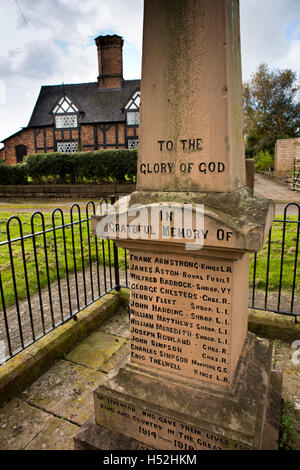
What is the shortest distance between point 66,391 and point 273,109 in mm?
34234

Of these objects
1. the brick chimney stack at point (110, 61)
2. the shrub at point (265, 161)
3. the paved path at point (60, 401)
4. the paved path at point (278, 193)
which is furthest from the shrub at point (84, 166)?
the shrub at point (265, 161)

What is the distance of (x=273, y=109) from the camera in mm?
30953

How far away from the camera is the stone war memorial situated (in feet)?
5.85

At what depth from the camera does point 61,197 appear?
16.2 m

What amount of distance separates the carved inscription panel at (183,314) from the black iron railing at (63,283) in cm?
89

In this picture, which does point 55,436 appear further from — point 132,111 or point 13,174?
point 132,111

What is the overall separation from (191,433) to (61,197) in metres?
15.5

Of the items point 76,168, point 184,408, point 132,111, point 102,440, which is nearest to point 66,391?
point 102,440

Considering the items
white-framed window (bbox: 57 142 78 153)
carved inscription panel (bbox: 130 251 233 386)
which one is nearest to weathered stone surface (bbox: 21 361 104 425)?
carved inscription panel (bbox: 130 251 233 386)

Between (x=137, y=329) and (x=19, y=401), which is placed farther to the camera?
(x=19, y=401)

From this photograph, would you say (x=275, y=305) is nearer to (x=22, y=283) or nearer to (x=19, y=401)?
(x=19, y=401)

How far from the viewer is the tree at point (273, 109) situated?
3050 centimetres
